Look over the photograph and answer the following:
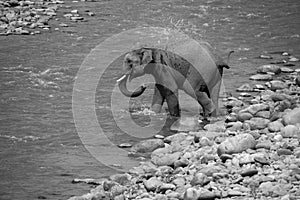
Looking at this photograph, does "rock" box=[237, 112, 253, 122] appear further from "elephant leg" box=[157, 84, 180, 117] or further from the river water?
the river water

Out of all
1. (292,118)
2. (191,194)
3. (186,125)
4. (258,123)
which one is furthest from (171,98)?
(191,194)

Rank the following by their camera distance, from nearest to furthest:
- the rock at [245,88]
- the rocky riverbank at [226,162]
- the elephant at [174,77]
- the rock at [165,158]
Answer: the rocky riverbank at [226,162] → the rock at [165,158] → the elephant at [174,77] → the rock at [245,88]

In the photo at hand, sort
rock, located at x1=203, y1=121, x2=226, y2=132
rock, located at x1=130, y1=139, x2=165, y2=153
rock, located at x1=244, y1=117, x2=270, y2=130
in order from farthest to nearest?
rock, located at x1=203, y1=121, x2=226, y2=132 → rock, located at x1=244, y1=117, x2=270, y2=130 → rock, located at x1=130, y1=139, x2=165, y2=153

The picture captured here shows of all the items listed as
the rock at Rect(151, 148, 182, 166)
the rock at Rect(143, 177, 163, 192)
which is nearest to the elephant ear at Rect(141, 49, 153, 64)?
the rock at Rect(151, 148, 182, 166)

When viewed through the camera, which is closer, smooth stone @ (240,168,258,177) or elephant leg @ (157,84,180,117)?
smooth stone @ (240,168,258,177)

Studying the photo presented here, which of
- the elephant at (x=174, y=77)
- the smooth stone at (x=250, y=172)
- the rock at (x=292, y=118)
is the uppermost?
the elephant at (x=174, y=77)

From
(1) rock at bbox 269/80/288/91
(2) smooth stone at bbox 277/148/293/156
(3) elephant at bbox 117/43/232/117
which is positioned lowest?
(2) smooth stone at bbox 277/148/293/156

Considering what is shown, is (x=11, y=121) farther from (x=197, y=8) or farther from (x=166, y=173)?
(x=197, y=8)

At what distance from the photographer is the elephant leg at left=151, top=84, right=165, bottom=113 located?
10.1 meters

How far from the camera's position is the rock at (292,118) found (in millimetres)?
8531

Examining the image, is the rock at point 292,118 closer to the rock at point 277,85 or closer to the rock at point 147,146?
the rock at point 147,146

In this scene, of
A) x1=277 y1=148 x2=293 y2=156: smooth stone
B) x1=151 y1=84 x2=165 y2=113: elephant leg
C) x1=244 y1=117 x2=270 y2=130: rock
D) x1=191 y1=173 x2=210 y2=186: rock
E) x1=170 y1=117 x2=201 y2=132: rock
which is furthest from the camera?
x1=151 y1=84 x2=165 y2=113: elephant leg

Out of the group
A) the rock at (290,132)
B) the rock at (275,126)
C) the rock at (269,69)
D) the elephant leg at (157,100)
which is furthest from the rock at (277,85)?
the rock at (290,132)

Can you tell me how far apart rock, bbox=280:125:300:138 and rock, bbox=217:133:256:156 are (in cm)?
43
